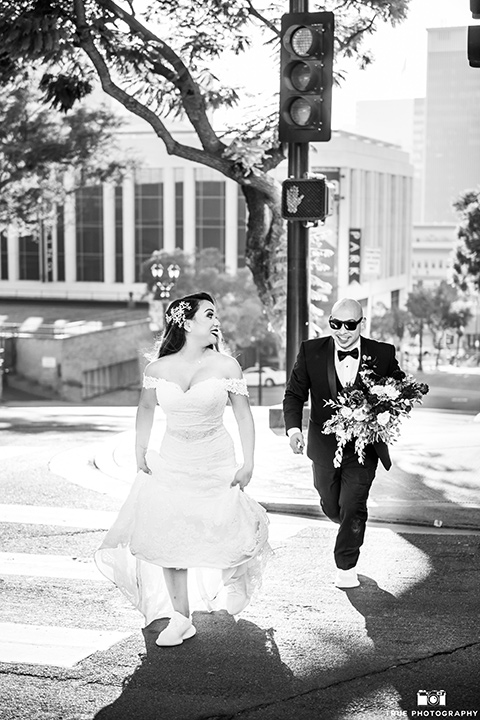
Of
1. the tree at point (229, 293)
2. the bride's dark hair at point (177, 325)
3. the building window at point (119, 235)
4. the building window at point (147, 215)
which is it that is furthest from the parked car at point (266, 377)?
the bride's dark hair at point (177, 325)

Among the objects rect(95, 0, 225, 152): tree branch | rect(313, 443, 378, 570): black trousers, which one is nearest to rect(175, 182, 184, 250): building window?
rect(95, 0, 225, 152): tree branch

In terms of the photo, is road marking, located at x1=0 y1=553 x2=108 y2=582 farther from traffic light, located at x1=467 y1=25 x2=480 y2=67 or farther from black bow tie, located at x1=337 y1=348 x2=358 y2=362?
traffic light, located at x1=467 y1=25 x2=480 y2=67

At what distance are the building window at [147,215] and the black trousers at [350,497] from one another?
7988cm

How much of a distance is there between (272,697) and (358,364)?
263cm

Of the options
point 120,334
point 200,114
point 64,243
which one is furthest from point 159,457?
point 64,243

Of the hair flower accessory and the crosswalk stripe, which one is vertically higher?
the hair flower accessory

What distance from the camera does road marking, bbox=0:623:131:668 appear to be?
608 centimetres

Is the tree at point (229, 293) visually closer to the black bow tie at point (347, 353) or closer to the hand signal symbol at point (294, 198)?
the hand signal symbol at point (294, 198)

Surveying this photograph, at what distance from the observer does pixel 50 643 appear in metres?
6.33

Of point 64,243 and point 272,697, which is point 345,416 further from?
point 64,243

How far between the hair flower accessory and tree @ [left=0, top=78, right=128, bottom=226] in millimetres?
24914

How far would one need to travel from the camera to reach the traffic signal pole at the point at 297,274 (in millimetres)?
12500

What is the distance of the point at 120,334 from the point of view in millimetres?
57656

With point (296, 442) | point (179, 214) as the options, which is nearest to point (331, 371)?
point (296, 442)
